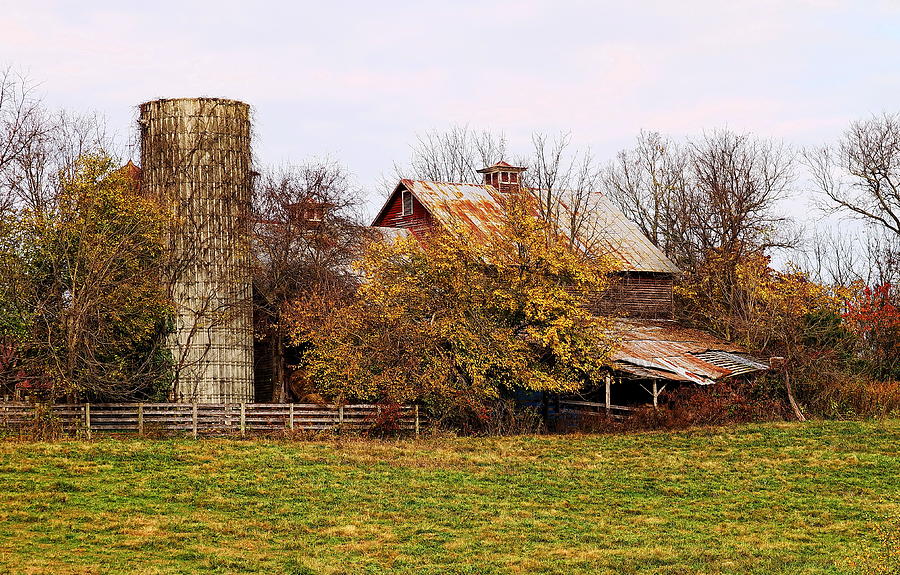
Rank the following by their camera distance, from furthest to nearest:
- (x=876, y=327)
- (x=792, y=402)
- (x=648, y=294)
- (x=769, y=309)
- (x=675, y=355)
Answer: (x=876, y=327), (x=648, y=294), (x=769, y=309), (x=675, y=355), (x=792, y=402)

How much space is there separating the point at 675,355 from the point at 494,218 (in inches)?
431

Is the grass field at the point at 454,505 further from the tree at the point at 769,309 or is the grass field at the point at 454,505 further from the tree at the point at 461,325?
the tree at the point at 769,309

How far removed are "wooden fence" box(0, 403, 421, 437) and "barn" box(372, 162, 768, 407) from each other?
7542 mm

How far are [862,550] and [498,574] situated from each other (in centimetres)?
616

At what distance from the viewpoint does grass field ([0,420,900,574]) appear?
17.7 metres

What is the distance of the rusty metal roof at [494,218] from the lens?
46625 mm

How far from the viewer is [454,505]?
74.0ft

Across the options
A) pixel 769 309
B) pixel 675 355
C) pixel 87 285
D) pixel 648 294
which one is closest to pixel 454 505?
pixel 87 285

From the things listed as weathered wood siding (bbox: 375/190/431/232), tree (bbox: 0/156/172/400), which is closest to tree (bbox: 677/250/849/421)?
weathered wood siding (bbox: 375/190/431/232)

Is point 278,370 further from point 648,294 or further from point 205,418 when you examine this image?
Result: point 648,294

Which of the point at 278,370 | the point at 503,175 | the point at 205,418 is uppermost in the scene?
the point at 503,175

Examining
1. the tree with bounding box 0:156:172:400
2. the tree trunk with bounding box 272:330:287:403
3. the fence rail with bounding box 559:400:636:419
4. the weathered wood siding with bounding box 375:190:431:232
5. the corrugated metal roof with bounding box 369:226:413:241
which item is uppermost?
the weathered wood siding with bounding box 375:190:431:232

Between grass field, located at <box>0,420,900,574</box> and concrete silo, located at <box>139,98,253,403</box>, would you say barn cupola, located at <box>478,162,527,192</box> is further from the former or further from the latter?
grass field, located at <box>0,420,900,574</box>

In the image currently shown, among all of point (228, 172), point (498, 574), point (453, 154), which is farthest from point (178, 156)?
point (453, 154)
